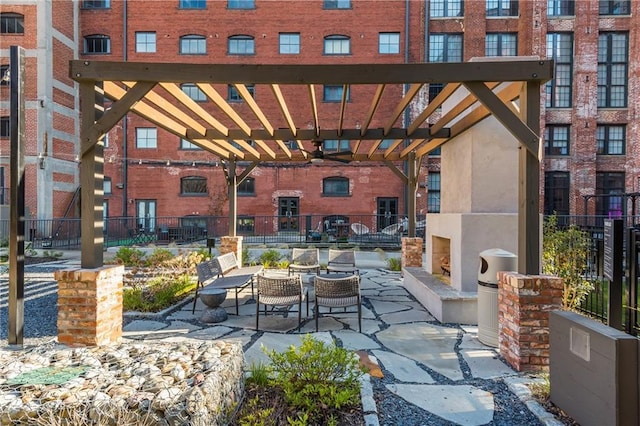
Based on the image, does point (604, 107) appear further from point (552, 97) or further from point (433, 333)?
point (433, 333)

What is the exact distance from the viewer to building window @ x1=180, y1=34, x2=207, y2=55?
70.8ft

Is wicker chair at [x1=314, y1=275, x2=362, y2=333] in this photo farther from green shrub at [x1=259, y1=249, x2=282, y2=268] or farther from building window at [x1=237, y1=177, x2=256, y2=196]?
building window at [x1=237, y1=177, x2=256, y2=196]

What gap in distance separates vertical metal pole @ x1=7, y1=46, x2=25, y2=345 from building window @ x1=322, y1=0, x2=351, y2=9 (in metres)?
20.3

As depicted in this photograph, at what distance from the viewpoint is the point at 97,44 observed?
2216cm

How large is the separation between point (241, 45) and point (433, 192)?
45.7 ft

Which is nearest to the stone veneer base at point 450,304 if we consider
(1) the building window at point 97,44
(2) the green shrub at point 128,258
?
(2) the green shrub at point 128,258

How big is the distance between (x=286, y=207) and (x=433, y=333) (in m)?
16.9

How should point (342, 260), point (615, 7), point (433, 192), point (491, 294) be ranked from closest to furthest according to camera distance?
point (491, 294) < point (342, 260) < point (615, 7) < point (433, 192)

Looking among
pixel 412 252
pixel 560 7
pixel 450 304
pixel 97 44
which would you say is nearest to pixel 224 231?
pixel 97 44

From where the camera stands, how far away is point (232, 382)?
2.94 meters

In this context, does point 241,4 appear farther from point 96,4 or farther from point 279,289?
point 279,289

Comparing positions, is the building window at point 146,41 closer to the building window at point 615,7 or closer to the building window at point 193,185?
the building window at point 193,185

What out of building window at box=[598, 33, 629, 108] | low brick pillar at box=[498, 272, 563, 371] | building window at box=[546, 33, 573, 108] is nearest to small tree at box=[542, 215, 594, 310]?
low brick pillar at box=[498, 272, 563, 371]

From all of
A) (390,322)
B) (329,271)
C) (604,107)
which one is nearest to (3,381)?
(390,322)
